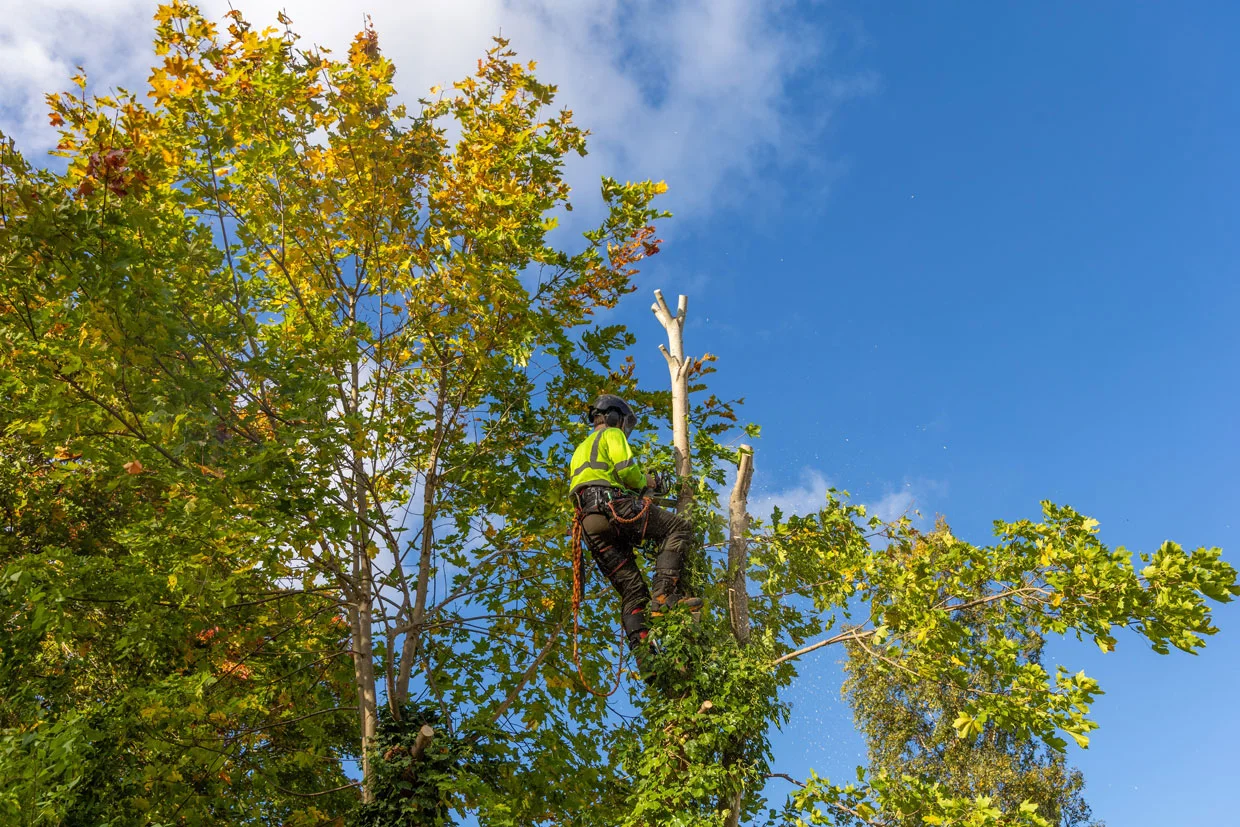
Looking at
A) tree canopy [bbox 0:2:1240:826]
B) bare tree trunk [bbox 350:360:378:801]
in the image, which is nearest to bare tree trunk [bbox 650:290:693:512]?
tree canopy [bbox 0:2:1240:826]

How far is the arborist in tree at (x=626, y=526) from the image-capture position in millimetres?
6945

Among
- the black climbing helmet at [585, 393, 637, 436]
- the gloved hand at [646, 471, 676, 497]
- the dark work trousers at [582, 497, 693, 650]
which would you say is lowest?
the dark work trousers at [582, 497, 693, 650]

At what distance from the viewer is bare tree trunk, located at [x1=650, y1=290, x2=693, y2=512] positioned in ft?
24.2

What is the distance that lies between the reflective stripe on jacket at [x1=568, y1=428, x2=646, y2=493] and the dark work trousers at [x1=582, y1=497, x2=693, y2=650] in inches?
7.5

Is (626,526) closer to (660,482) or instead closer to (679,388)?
(660,482)

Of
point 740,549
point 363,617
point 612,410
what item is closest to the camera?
point 740,549

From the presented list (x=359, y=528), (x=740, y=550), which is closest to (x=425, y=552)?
(x=359, y=528)

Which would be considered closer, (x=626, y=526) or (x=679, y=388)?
(x=626, y=526)

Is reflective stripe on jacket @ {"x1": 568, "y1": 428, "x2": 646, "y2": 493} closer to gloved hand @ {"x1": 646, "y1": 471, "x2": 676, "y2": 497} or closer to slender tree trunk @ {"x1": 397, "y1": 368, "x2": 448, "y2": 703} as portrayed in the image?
gloved hand @ {"x1": 646, "y1": 471, "x2": 676, "y2": 497}

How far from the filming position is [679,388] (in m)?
8.16

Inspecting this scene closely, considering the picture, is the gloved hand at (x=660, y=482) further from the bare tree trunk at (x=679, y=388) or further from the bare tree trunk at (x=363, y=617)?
the bare tree trunk at (x=363, y=617)

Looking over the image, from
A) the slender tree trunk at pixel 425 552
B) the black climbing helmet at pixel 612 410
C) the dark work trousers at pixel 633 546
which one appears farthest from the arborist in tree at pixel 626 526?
the slender tree trunk at pixel 425 552

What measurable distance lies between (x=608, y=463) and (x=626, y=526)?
0.56 meters

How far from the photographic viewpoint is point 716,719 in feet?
20.3
